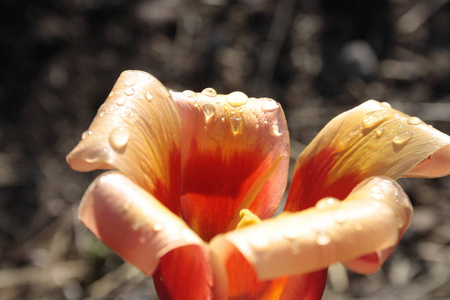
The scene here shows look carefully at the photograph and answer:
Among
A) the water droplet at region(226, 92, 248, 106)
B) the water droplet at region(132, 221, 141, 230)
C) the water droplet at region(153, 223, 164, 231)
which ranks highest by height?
the water droplet at region(153, 223, 164, 231)

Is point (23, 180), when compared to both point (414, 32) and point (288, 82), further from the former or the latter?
point (414, 32)

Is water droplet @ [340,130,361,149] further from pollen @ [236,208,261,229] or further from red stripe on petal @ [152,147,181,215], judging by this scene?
red stripe on petal @ [152,147,181,215]

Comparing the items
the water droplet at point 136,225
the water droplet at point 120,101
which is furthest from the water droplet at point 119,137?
the water droplet at point 136,225

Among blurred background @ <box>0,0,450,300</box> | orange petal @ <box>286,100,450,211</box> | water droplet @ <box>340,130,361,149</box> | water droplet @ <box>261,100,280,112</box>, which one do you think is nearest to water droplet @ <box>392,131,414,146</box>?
orange petal @ <box>286,100,450,211</box>

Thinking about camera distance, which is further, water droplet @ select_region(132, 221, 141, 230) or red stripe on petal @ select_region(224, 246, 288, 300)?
red stripe on petal @ select_region(224, 246, 288, 300)

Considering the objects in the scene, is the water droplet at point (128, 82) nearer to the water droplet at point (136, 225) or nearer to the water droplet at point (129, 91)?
the water droplet at point (129, 91)

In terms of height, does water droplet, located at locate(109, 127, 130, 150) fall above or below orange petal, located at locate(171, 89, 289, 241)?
above

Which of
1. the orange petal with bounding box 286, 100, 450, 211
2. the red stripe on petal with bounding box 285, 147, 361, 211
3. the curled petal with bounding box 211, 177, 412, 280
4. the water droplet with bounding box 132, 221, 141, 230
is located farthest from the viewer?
the red stripe on petal with bounding box 285, 147, 361, 211
